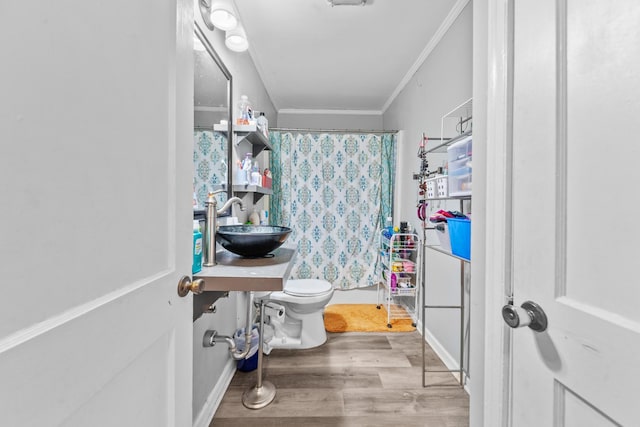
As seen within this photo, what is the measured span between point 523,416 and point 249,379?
5.00ft

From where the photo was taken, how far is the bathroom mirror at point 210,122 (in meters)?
1.28

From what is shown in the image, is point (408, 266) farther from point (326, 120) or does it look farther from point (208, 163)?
point (326, 120)

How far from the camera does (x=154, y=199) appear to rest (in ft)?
1.98

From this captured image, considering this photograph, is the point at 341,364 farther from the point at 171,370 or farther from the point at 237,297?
the point at 171,370

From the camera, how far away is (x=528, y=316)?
608 millimetres

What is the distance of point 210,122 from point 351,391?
1.73 metres

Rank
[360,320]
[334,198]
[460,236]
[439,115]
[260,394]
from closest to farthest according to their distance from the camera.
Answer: [460,236] < [260,394] < [439,115] < [360,320] < [334,198]

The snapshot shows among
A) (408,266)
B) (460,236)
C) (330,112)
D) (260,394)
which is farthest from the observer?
(330,112)

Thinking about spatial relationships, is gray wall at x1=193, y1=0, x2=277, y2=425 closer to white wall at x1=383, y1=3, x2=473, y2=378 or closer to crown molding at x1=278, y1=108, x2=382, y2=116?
crown molding at x1=278, y1=108, x2=382, y2=116

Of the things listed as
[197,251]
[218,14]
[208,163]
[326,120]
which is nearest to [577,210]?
[197,251]

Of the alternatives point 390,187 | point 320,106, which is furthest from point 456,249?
point 320,106

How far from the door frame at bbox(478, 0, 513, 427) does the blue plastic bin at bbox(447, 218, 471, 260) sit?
547mm

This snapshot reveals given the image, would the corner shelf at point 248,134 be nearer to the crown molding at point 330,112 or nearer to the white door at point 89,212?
the white door at point 89,212

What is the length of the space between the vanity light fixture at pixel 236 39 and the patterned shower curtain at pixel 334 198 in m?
1.37
